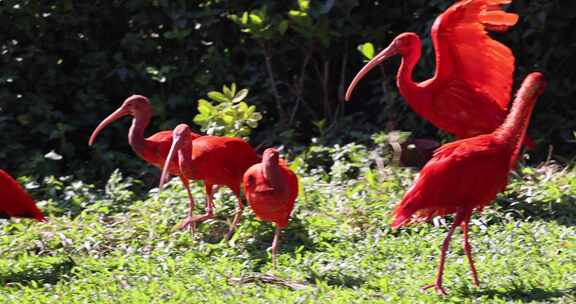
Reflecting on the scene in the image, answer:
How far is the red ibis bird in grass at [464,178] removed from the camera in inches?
211

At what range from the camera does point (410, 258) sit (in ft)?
20.0

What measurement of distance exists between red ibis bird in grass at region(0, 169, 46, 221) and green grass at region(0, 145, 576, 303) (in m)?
0.29

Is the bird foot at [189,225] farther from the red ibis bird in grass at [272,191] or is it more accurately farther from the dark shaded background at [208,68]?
the dark shaded background at [208,68]

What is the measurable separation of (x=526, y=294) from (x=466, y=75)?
1.91 meters

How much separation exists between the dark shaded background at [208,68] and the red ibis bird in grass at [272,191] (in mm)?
2332

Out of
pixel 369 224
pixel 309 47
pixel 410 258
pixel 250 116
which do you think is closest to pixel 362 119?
pixel 309 47

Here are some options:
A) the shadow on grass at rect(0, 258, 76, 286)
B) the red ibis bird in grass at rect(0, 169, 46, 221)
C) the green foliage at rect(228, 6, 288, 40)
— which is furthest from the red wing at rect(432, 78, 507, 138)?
the red ibis bird in grass at rect(0, 169, 46, 221)

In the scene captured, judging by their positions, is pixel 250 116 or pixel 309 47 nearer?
pixel 250 116

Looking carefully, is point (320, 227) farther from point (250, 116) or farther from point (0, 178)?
point (0, 178)

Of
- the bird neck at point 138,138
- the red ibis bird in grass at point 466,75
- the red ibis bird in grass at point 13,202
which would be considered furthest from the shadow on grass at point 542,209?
the red ibis bird in grass at point 13,202

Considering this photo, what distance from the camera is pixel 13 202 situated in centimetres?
612

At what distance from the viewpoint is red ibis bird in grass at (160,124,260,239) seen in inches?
256

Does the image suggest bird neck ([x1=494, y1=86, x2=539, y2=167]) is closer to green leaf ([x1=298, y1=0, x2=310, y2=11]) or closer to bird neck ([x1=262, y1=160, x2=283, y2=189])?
bird neck ([x1=262, y1=160, x2=283, y2=189])

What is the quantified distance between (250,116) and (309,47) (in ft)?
4.60
